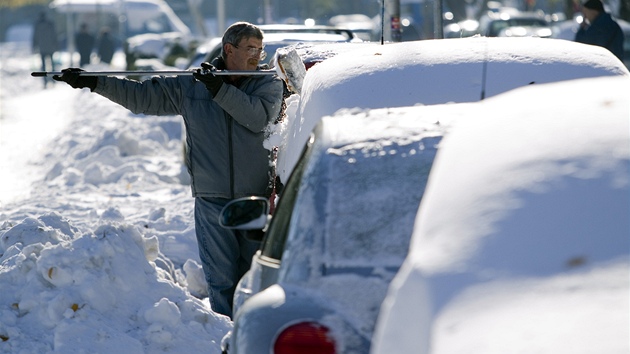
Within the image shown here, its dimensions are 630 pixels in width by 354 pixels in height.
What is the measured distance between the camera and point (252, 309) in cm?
377

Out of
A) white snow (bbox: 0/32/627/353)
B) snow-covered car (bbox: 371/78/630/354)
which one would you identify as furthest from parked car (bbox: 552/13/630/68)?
snow-covered car (bbox: 371/78/630/354)

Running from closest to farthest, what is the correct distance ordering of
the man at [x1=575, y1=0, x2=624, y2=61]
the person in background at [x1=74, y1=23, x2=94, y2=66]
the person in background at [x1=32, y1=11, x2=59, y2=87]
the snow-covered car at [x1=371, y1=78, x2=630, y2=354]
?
the snow-covered car at [x1=371, y1=78, x2=630, y2=354] → the man at [x1=575, y1=0, x2=624, y2=61] → the person in background at [x1=32, y1=11, x2=59, y2=87] → the person in background at [x1=74, y1=23, x2=94, y2=66]

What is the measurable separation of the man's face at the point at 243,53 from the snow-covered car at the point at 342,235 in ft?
8.53

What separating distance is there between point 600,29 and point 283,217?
953 cm

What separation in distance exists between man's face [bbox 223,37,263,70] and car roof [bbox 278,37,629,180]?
32cm

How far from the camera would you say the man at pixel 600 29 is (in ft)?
43.0

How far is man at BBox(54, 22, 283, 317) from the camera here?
264 inches

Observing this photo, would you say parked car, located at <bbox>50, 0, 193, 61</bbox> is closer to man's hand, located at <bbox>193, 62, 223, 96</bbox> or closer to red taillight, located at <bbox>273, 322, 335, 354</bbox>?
man's hand, located at <bbox>193, 62, 223, 96</bbox>

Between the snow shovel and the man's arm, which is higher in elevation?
the snow shovel

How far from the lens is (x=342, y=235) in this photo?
12.5 ft

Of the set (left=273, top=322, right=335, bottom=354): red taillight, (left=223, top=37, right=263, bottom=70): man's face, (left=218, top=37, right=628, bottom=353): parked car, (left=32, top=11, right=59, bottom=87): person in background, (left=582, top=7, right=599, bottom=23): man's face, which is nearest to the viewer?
(left=273, top=322, right=335, bottom=354): red taillight

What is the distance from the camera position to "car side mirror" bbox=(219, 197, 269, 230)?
14.9ft

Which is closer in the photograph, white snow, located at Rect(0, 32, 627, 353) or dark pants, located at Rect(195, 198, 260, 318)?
white snow, located at Rect(0, 32, 627, 353)

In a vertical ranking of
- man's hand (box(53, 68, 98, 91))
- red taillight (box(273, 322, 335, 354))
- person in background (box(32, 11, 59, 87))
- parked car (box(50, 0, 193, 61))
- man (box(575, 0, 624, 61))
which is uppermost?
man's hand (box(53, 68, 98, 91))
